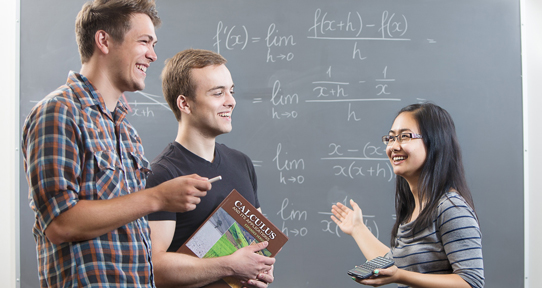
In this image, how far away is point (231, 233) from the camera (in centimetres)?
131

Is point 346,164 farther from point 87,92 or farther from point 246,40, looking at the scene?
point 87,92

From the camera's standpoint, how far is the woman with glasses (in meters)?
1.25

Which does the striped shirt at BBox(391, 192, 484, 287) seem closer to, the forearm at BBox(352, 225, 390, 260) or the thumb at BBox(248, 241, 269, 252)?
the forearm at BBox(352, 225, 390, 260)

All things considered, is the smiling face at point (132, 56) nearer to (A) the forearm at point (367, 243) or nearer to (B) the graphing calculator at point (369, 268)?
(B) the graphing calculator at point (369, 268)

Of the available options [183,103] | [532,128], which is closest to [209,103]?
[183,103]

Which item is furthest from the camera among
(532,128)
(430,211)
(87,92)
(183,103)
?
(532,128)

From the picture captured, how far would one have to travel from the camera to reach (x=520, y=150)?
2.32m

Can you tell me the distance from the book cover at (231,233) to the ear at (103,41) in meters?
0.58

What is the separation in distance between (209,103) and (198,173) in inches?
10.0

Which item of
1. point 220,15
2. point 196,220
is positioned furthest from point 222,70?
point 220,15

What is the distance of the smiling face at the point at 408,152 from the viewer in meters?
1.43

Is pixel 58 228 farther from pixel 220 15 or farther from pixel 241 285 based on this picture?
pixel 220 15

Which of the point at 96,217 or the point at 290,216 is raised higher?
the point at 96,217

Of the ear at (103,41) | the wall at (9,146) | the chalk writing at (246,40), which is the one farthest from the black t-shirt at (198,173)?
the wall at (9,146)
